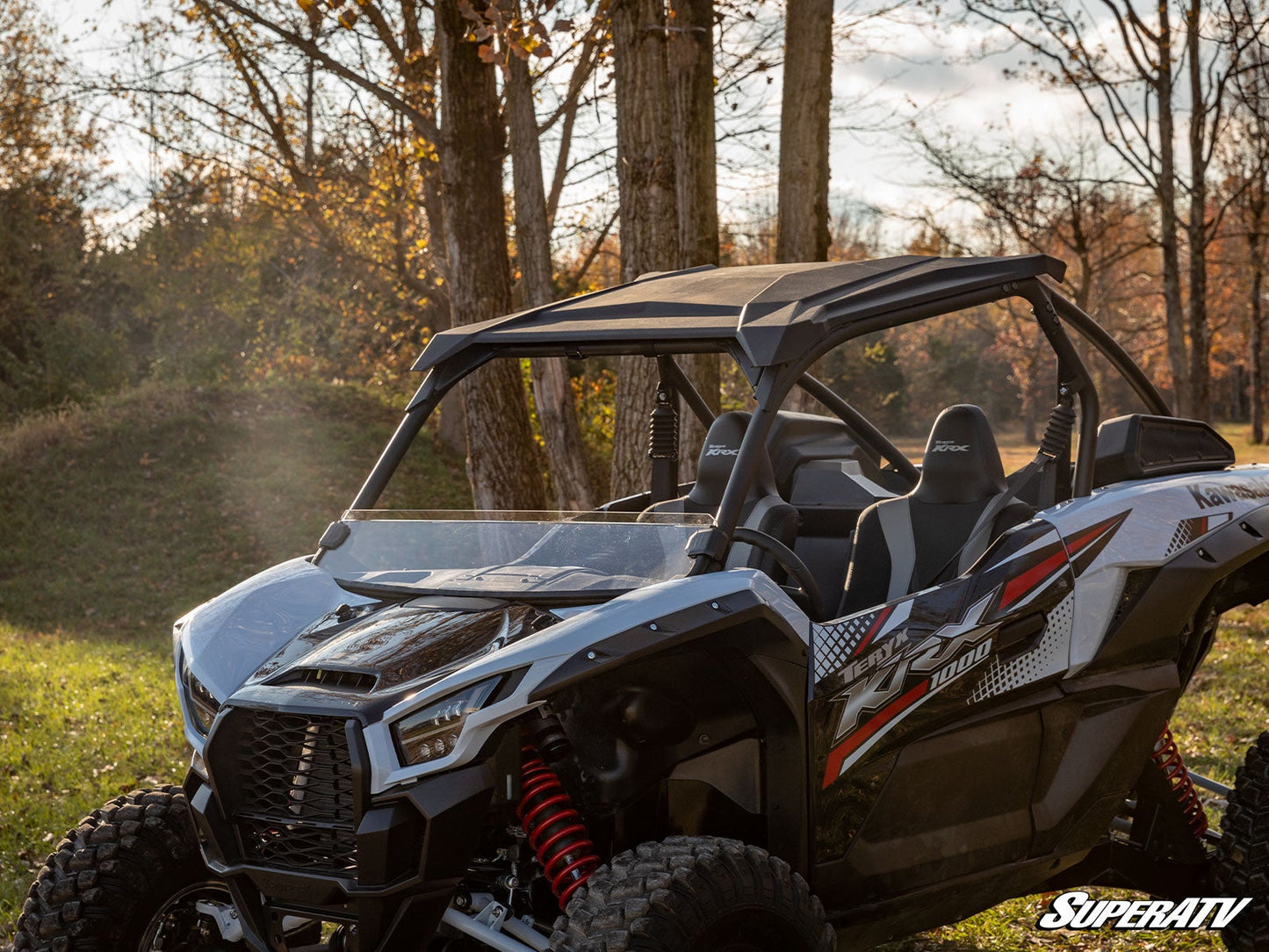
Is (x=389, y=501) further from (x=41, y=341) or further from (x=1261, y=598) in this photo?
(x=1261, y=598)

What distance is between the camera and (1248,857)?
4.13 meters

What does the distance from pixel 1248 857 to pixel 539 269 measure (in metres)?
7.00

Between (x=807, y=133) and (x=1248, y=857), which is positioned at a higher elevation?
(x=807, y=133)

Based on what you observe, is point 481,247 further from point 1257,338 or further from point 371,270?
point 1257,338

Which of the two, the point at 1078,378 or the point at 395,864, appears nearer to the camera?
the point at 395,864

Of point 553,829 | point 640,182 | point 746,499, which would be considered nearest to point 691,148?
point 640,182

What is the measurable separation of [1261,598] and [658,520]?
267 centimetres

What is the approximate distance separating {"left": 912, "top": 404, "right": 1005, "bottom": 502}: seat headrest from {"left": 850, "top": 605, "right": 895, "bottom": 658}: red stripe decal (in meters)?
0.99

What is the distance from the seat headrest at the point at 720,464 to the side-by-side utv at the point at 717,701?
2 centimetres

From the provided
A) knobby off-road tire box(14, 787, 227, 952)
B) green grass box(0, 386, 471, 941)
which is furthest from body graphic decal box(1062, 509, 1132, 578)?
green grass box(0, 386, 471, 941)

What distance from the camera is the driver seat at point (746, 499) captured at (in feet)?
14.3

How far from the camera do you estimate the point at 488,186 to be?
9.90 meters

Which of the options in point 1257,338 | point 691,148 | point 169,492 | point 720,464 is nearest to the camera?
point 720,464

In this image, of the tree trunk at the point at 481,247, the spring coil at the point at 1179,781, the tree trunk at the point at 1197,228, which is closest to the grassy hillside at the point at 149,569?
the spring coil at the point at 1179,781
